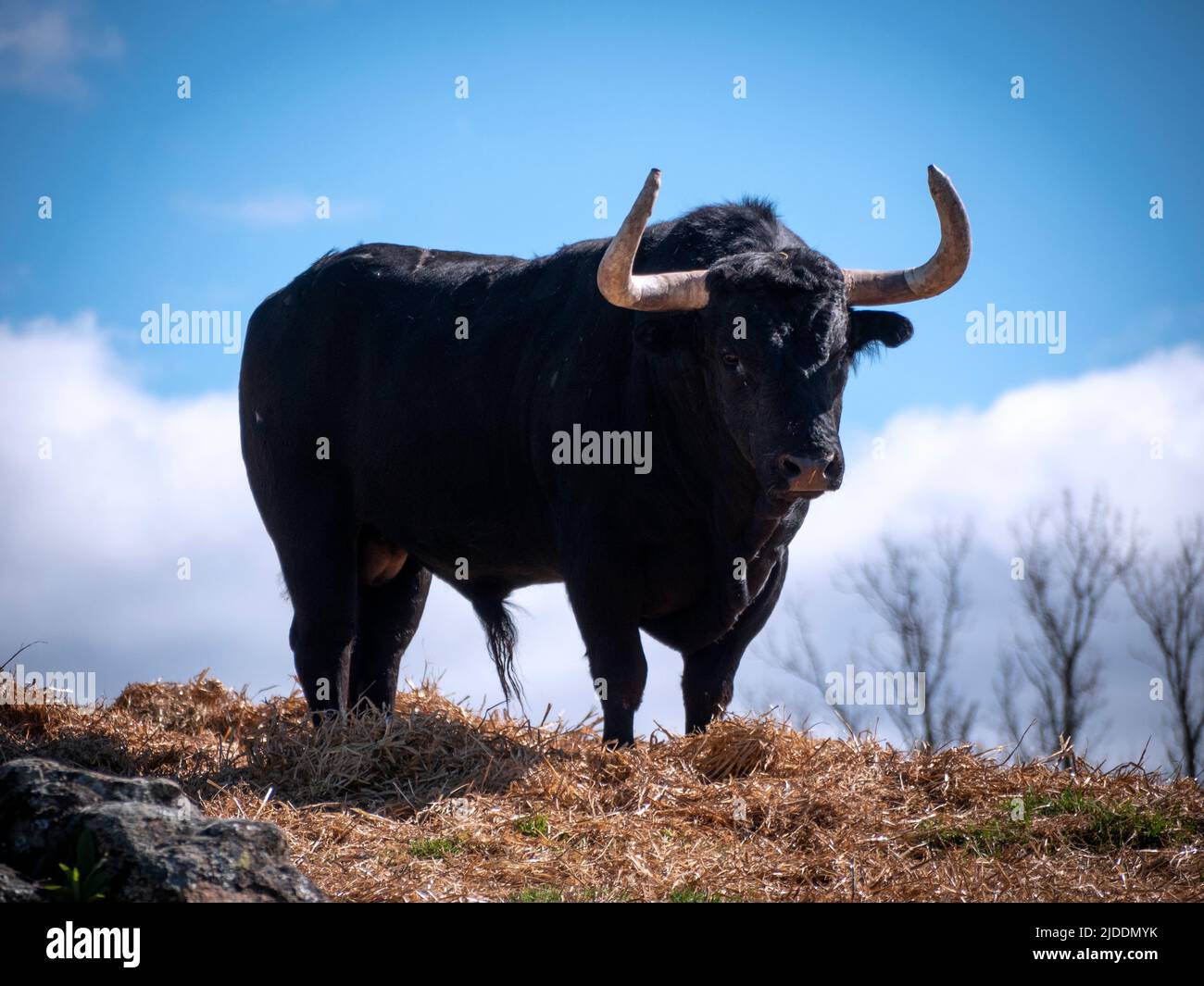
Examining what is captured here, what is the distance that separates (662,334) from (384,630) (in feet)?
11.7

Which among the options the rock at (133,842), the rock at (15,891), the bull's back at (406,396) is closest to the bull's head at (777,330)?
the bull's back at (406,396)

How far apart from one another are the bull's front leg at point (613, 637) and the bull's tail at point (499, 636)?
169 cm

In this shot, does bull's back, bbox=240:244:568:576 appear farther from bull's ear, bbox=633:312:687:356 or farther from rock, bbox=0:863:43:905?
rock, bbox=0:863:43:905

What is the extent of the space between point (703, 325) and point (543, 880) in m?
3.51

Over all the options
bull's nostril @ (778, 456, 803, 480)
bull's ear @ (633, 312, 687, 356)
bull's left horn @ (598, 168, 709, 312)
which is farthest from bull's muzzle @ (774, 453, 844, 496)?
bull's left horn @ (598, 168, 709, 312)

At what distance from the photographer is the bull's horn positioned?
796 cm

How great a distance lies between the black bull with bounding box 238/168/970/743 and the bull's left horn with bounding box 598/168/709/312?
1 cm

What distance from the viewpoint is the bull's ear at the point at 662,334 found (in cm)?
789

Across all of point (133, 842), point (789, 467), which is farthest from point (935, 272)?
point (133, 842)

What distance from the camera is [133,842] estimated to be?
4.21 meters
